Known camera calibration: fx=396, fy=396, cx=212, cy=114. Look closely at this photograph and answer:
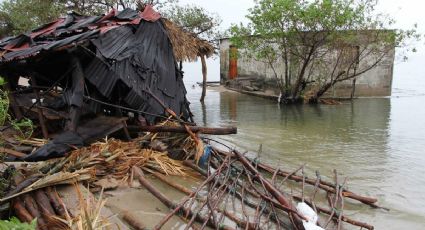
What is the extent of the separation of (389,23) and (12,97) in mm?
15653

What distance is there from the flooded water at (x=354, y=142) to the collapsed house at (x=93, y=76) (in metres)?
2.87

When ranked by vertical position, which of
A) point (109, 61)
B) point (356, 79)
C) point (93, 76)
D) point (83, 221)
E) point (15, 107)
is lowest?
point (83, 221)

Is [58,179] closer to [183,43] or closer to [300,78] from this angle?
[183,43]

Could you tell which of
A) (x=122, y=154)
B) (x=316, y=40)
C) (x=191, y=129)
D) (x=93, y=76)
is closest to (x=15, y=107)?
(x=93, y=76)

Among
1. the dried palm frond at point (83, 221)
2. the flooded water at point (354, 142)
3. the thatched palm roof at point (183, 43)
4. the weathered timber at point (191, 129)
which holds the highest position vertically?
the thatched palm roof at point (183, 43)

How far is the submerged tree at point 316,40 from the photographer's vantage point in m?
16.0

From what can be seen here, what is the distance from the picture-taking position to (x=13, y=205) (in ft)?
13.5

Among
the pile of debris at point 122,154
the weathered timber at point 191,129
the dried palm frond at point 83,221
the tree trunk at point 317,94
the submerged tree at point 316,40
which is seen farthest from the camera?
the tree trunk at point 317,94

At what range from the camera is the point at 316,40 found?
1684cm

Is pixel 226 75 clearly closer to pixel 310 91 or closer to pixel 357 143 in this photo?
pixel 310 91

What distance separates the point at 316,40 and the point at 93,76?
40.6 ft

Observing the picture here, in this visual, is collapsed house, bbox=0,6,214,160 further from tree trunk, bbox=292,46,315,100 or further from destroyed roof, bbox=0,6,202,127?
tree trunk, bbox=292,46,315,100

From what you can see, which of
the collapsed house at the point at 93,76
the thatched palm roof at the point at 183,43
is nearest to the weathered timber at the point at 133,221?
the collapsed house at the point at 93,76

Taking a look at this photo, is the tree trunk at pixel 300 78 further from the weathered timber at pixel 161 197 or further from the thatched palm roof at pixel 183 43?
the weathered timber at pixel 161 197
